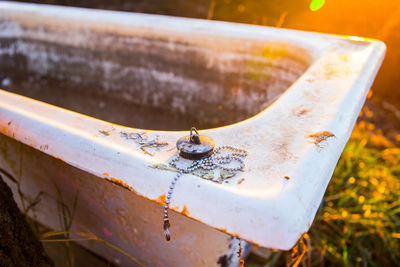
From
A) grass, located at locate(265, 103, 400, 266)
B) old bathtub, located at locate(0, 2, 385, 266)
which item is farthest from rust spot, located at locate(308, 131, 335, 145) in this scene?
grass, located at locate(265, 103, 400, 266)

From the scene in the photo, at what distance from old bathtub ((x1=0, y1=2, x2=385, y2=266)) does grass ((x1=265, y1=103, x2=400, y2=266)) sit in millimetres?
498

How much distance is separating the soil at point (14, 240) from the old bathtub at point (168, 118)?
127 millimetres

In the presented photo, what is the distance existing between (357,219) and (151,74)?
1.07 metres

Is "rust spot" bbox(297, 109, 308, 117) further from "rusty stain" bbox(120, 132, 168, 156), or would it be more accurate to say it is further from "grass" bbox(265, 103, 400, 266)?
"grass" bbox(265, 103, 400, 266)

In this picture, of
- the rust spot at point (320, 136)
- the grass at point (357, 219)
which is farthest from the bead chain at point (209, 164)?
the grass at point (357, 219)

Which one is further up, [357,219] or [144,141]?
[144,141]

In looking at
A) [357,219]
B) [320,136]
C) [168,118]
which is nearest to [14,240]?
[320,136]

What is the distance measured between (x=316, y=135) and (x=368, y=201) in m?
0.92

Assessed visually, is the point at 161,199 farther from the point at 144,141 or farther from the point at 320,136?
the point at 320,136

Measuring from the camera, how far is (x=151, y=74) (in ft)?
4.86

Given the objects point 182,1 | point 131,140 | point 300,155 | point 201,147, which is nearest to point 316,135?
point 300,155

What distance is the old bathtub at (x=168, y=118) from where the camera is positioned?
1.56ft

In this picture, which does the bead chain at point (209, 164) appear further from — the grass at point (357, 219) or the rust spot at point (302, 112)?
the grass at point (357, 219)

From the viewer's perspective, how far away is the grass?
1125 mm
